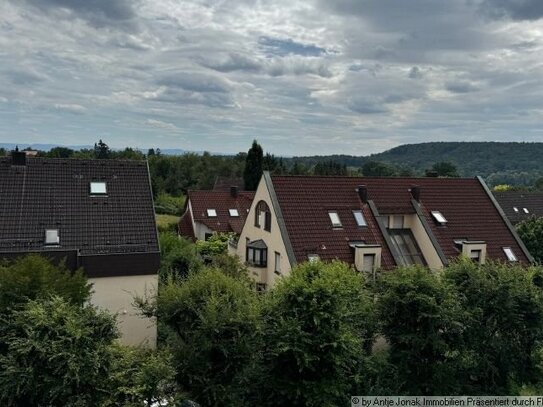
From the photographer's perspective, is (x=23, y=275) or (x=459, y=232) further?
(x=459, y=232)

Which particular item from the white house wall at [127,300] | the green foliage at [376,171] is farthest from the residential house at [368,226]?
the green foliage at [376,171]

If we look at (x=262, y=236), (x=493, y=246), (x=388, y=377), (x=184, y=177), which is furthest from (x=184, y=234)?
(x=184, y=177)

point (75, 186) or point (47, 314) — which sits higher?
point (75, 186)

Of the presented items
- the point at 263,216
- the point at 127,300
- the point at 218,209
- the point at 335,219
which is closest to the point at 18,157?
the point at 127,300

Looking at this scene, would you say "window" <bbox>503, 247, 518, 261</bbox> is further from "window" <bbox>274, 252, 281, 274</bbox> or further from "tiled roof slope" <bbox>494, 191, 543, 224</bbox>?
"tiled roof slope" <bbox>494, 191, 543, 224</bbox>

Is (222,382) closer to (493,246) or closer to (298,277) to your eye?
(298,277)

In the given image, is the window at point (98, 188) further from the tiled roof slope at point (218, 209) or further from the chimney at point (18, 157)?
the tiled roof slope at point (218, 209)

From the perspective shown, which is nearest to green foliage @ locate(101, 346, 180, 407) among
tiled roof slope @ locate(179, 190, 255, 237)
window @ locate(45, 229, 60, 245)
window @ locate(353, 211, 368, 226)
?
window @ locate(45, 229, 60, 245)
